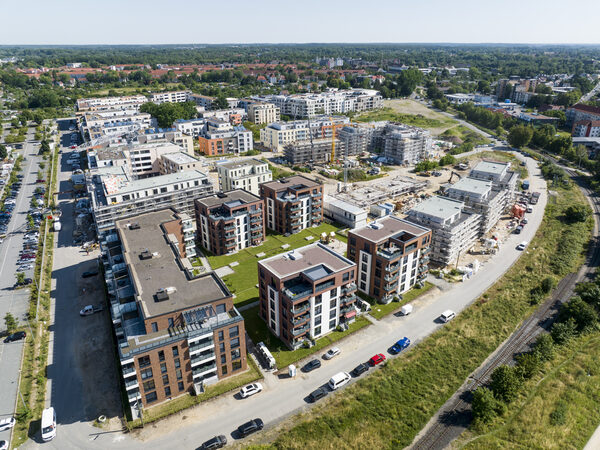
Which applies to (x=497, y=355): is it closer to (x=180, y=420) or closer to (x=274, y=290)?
(x=274, y=290)

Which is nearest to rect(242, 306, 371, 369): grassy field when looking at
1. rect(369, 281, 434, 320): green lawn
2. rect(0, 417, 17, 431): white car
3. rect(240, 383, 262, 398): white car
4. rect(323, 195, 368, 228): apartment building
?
rect(369, 281, 434, 320): green lawn

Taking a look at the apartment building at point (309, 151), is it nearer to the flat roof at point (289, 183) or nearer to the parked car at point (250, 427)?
the flat roof at point (289, 183)

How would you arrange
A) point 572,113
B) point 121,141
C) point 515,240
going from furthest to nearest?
point 572,113 → point 121,141 → point 515,240

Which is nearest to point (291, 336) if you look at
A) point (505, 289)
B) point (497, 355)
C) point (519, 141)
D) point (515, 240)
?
point (497, 355)

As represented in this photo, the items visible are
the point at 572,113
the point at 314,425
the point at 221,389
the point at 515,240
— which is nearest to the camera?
the point at 314,425

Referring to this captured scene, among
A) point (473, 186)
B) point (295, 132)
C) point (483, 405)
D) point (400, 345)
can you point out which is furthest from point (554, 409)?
point (295, 132)

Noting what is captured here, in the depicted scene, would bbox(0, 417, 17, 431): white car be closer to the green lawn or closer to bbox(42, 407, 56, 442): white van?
bbox(42, 407, 56, 442): white van
